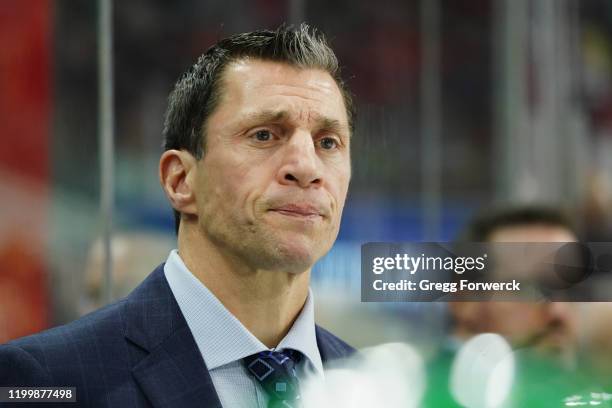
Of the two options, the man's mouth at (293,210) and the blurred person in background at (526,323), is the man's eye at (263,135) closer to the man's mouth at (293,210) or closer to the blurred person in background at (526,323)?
the man's mouth at (293,210)

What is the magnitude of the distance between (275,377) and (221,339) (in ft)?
0.22

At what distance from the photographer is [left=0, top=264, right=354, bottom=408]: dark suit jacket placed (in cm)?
89

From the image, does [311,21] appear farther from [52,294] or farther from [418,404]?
[418,404]

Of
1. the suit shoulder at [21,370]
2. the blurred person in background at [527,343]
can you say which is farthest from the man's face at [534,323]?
the suit shoulder at [21,370]

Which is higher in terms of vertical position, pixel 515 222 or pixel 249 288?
pixel 515 222

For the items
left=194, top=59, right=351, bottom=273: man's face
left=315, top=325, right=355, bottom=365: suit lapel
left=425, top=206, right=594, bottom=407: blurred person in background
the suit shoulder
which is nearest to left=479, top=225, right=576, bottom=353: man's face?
left=425, top=206, right=594, bottom=407: blurred person in background

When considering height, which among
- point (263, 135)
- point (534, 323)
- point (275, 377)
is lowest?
point (275, 377)

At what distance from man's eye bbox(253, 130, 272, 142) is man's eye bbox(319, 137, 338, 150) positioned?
56mm

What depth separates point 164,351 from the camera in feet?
2.99

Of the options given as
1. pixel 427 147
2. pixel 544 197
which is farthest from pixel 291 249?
pixel 544 197

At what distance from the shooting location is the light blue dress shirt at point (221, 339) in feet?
3.08

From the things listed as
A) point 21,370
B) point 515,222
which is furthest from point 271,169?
point 515,222

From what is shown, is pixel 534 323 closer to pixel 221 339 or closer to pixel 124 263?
pixel 221 339

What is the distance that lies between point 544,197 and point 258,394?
5.23 feet
